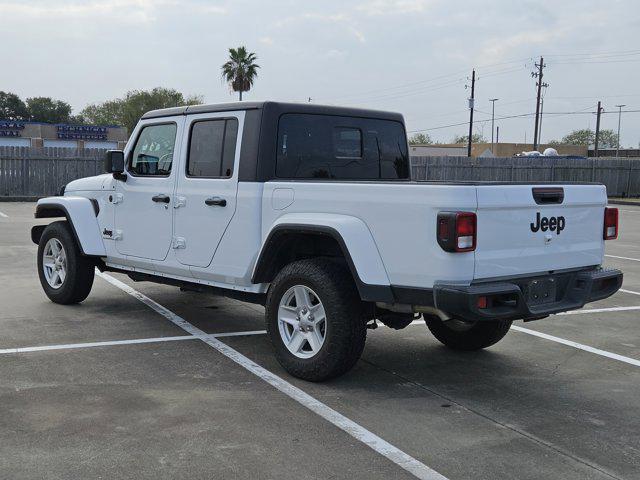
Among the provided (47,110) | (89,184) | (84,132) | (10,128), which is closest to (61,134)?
(84,132)

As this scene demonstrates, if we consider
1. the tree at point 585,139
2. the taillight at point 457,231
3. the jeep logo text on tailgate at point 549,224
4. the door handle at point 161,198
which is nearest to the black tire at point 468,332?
the jeep logo text on tailgate at point 549,224

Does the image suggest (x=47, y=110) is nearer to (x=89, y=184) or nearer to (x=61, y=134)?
(x=61, y=134)

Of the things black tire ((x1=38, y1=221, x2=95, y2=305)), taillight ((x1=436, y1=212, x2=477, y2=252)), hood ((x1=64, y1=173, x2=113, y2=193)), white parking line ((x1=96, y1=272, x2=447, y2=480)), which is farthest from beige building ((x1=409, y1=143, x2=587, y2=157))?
taillight ((x1=436, y1=212, x2=477, y2=252))

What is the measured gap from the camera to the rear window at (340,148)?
6027mm

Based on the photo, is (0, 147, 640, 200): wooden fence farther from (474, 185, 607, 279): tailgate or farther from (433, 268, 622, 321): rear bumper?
(433, 268, 622, 321): rear bumper

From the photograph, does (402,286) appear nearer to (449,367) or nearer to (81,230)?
(449,367)

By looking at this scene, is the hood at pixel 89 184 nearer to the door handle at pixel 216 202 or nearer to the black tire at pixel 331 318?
the door handle at pixel 216 202

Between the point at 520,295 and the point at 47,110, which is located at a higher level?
the point at 47,110

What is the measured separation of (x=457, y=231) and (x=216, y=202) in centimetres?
225

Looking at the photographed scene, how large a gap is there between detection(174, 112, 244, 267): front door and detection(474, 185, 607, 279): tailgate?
2.12 metres

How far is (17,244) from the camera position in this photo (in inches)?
526

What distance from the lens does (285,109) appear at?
237 inches

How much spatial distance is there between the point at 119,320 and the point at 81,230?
1020 millimetres

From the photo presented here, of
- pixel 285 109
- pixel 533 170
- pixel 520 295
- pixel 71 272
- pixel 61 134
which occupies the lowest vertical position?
pixel 71 272
